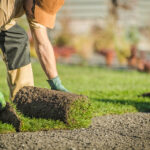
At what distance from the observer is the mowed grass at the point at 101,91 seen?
3.80m

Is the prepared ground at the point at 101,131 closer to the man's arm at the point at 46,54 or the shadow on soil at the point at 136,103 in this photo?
the shadow on soil at the point at 136,103

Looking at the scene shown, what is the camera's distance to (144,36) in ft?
51.4

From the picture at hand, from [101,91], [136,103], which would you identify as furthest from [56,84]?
[101,91]

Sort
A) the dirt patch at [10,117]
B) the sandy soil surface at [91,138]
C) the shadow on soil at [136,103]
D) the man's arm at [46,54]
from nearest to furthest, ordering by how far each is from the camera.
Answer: the sandy soil surface at [91,138], the dirt patch at [10,117], the man's arm at [46,54], the shadow on soil at [136,103]

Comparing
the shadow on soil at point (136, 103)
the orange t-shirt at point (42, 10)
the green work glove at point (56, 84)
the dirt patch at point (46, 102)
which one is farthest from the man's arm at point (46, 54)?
the shadow on soil at point (136, 103)

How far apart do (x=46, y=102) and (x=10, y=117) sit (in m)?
0.41

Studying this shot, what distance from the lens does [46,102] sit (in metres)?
3.93

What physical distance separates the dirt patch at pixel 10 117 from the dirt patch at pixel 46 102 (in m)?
0.22

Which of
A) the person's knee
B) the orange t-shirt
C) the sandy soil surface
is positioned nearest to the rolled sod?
the sandy soil surface

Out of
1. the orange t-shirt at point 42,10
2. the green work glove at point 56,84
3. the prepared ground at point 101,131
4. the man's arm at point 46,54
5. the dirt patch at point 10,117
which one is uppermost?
the orange t-shirt at point 42,10

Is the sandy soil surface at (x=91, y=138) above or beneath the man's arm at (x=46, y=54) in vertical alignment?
beneath

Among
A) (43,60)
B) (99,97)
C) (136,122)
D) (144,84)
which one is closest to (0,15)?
(43,60)

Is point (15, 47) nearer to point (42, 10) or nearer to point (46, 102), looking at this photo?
point (42, 10)

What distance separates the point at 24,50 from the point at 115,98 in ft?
6.18
